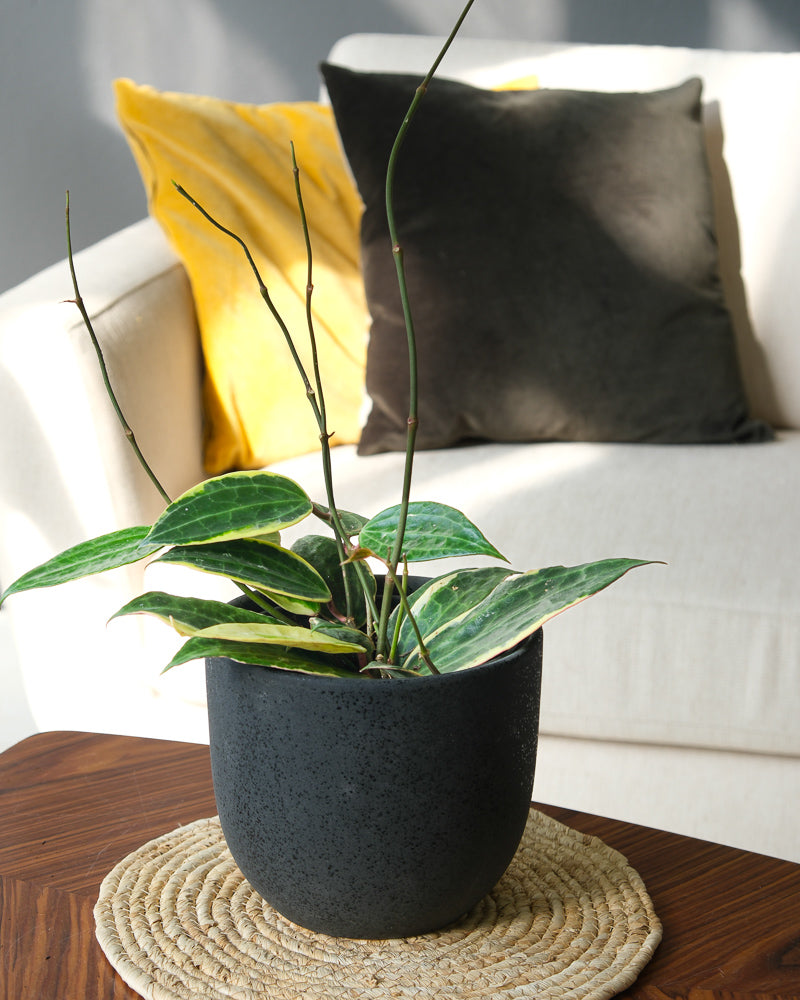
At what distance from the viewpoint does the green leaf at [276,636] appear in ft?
1.32

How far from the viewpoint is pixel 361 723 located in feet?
1.34

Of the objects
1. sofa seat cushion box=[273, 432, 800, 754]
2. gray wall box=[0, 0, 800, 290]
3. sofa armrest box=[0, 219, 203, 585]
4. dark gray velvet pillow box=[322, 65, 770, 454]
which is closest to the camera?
sofa seat cushion box=[273, 432, 800, 754]

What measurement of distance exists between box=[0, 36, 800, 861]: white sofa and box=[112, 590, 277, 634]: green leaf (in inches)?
21.2

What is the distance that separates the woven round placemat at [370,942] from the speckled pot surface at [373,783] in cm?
2

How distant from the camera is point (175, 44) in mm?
2180

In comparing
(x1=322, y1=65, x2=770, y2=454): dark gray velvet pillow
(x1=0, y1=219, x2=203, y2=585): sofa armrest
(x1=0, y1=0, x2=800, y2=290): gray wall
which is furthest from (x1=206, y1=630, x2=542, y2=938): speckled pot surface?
(x1=0, y1=0, x2=800, y2=290): gray wall

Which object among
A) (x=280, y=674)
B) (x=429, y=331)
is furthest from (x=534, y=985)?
(x=429, y=331)

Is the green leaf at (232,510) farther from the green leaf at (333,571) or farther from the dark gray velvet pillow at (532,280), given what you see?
the dark gray velvet pillow at (532,280)

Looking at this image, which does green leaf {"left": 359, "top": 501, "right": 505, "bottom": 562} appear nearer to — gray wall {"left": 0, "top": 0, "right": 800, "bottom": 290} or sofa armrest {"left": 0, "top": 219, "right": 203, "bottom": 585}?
sofa armrest {"left": 0, "top": 219, "right": 203, "bottom": 585}

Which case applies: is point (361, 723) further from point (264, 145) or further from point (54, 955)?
point (264, 145)

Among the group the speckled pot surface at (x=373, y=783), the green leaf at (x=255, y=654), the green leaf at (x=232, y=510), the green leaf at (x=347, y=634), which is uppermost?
the green leaf at (x=232, y=510)

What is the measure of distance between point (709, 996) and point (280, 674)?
0.23m

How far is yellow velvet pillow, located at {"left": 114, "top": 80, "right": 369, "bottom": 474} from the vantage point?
4.32ft

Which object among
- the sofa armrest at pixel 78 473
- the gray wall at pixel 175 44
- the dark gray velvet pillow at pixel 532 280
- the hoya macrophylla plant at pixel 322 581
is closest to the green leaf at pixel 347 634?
the hoya macrophylla plant at pixel 322 581
